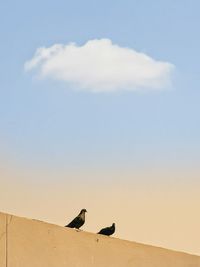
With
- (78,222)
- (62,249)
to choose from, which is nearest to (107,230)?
(78,222)

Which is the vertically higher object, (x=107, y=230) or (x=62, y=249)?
(x=107, y=230)

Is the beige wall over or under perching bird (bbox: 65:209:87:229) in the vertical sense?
under

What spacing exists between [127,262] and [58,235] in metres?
1.78

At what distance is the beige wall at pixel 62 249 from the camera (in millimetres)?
11383

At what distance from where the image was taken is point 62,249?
40.3ft

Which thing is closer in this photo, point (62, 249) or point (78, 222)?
point (62, 249)

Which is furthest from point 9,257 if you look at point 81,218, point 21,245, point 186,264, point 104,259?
point 186,264

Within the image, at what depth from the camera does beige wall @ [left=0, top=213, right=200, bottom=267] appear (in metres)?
11.4

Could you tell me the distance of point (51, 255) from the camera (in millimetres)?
12062

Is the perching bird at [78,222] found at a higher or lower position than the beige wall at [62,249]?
higher

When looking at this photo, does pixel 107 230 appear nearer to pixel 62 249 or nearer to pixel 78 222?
pixel 78 222

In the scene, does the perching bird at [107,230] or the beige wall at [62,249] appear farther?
the perching bird at [107,230]

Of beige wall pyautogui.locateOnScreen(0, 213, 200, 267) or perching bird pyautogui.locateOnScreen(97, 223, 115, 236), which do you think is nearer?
beige wall pyautogui.locateOnScreen(0, 213, 200, 267)

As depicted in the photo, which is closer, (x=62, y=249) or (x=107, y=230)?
(x=62, y=249)
